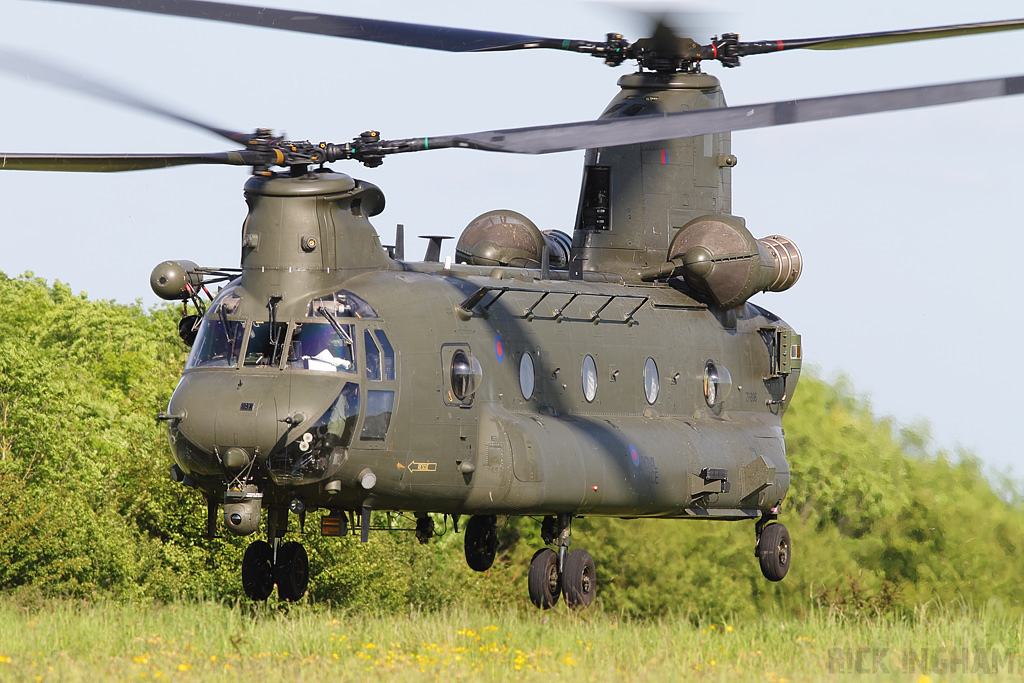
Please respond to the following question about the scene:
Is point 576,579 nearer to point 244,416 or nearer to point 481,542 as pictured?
point 481,542

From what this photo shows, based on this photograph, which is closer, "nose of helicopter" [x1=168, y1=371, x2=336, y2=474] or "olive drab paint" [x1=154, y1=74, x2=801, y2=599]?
"nose of helicopter" [x1=168, y1=371, x2=336, y2=474]

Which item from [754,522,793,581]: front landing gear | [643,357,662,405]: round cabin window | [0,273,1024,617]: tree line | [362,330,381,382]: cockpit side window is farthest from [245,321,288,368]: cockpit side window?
[0,273,1024,617]: tree line

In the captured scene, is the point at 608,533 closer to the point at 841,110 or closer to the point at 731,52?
the point at 731,52

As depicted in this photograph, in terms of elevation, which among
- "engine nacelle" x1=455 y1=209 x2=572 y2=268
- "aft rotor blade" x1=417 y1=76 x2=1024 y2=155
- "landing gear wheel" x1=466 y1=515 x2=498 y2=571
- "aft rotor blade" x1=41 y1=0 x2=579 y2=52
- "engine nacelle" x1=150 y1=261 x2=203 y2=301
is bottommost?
"landing gear wheel" x1=466 y1=515 x2=498 y2=571

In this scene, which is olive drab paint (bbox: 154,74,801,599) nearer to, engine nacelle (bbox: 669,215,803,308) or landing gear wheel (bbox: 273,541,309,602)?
engine nacelle (bbox: 669,215,803,308)

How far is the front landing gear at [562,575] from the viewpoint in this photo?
16953 mm

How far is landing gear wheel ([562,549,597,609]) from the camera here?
17.0 meters

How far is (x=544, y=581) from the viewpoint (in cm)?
1692

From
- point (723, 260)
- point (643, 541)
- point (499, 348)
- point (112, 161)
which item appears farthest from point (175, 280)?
point (643, 541)

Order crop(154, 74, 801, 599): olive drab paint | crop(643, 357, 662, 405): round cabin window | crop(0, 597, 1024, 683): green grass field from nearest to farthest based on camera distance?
crop(0, 597, 1024, 683): green grass field
crop(154, 74, 801, 599): olive drab paint
crop(643, 357, 662, 405): round cabin window

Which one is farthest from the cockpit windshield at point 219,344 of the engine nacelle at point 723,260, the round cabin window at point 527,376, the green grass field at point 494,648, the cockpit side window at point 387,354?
the engine nacelle at point 723,260

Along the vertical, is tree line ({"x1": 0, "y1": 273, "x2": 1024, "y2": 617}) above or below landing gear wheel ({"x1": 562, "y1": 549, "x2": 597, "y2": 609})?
above

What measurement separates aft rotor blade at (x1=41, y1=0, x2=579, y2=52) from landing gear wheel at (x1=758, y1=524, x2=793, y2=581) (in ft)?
22.3

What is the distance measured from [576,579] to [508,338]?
2763mm
